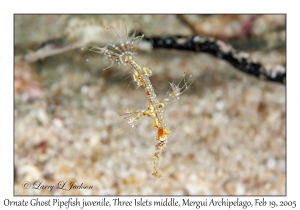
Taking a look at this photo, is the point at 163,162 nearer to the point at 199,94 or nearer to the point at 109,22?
the point at 199,94

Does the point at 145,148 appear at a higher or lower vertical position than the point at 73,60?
lower

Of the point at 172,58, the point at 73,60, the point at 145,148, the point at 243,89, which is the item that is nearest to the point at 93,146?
the point at 145,148

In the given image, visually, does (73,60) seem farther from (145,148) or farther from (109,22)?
(145,148)

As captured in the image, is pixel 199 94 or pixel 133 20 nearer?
pixel 199 94

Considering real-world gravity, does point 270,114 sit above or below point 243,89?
below
